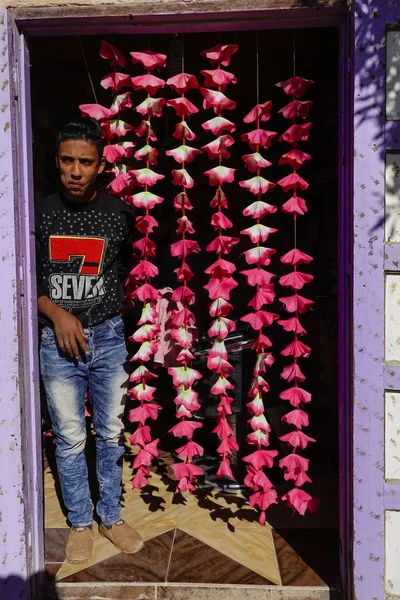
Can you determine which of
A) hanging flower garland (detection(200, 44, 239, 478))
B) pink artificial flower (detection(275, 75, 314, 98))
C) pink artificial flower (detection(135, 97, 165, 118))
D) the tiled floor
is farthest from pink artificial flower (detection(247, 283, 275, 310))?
the tiled floor

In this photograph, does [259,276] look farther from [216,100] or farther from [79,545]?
[79,545]

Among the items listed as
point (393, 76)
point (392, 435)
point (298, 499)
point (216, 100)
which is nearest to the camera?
point (393, 76)

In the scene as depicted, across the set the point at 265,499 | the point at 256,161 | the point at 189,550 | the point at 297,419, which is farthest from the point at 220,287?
the point at 189,550

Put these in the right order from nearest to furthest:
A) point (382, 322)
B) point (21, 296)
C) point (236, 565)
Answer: point (382, 322)
point (21, 296)
point (236, 565)

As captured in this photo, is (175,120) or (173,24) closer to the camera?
(173,24)

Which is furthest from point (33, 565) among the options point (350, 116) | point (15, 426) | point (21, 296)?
point (350, 116)

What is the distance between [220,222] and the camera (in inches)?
115

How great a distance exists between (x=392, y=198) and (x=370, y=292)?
402mm

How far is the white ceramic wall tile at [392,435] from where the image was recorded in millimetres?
2498

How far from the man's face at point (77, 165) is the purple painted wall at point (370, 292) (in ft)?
4.12

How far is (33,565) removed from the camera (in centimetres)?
272

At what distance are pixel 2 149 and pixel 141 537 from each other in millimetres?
2146

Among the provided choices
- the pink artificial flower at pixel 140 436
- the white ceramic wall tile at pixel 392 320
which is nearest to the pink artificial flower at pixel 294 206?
the white ceramic wall tile at pixel 392 320

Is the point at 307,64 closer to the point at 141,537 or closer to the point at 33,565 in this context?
the point at 141,537
